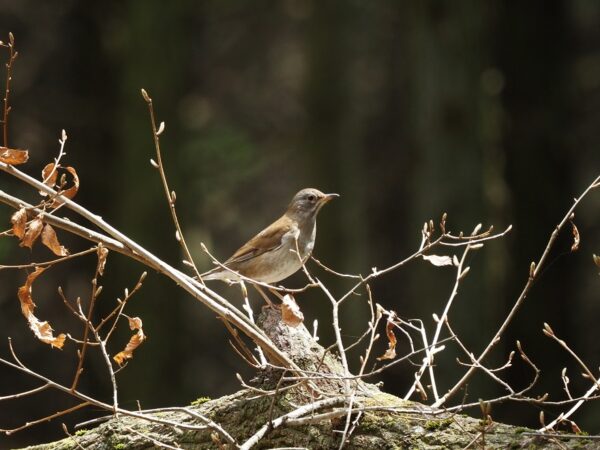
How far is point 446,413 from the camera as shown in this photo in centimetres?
325

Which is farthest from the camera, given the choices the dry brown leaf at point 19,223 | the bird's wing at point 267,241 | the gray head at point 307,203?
the gray head at point 307,203

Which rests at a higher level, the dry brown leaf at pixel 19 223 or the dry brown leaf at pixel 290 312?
the dry brown leaf at pixel 19 223

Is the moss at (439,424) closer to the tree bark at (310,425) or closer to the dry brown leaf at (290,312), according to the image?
the tree bark at (310,425)

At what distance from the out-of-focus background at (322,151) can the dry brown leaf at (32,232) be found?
9.10 ft

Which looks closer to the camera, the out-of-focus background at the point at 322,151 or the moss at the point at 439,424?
the moss at the point at 439,424

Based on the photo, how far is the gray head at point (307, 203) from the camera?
6.24 meters

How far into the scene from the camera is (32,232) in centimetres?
300

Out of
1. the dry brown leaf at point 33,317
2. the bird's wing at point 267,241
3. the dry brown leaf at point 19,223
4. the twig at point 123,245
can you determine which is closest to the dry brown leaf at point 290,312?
the twig at point 123,245

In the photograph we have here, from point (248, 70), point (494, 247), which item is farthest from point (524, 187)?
point (248, 70)

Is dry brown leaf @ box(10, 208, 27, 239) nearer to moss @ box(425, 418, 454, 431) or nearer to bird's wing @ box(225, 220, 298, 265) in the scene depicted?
moss @ box(425, 418, 454, 431)

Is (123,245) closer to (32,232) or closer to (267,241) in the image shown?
(32,232)

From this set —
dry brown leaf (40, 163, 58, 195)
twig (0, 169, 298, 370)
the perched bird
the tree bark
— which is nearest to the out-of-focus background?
the tree bark

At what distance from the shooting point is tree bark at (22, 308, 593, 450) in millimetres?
3102

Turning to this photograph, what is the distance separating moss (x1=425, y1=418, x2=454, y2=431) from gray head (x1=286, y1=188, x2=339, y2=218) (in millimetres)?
3085
